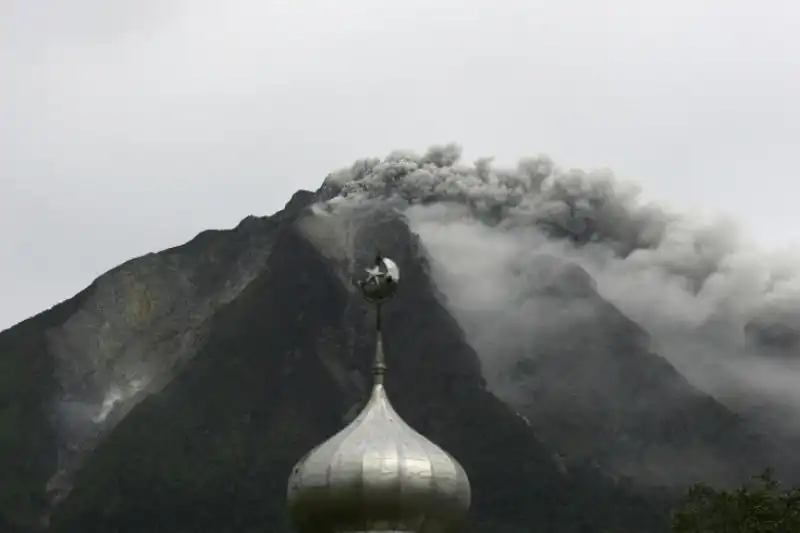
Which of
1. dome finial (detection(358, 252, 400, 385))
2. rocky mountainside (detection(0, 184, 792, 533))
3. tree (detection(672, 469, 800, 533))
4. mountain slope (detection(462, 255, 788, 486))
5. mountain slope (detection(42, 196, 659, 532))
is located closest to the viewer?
dome finial (detection(358, 252, 400, 385))

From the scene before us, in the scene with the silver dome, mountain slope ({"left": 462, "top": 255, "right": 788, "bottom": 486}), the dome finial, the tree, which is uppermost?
the dome finial

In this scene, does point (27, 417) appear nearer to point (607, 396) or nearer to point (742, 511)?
point (607, 396)

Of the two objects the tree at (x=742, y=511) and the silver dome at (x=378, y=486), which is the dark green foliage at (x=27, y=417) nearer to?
the tree at (x=742, y=511)

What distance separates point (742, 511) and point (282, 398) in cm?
6660

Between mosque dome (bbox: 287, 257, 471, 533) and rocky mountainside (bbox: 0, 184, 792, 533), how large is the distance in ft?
208

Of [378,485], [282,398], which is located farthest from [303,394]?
[378,485]

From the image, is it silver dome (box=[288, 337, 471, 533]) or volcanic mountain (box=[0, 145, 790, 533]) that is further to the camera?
volcanic mountain (box=[0, 145, 790, 533])

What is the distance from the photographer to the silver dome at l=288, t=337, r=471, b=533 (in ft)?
46.4

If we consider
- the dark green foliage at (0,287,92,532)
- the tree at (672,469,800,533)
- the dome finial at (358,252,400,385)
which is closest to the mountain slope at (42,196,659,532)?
the dark green foliage at (0,287,92,532)

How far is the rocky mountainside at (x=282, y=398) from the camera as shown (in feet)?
274

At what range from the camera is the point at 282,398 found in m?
89.1

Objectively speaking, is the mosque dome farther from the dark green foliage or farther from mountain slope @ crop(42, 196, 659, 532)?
the dark green foliage

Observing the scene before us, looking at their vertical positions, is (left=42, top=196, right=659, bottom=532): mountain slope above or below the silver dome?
below

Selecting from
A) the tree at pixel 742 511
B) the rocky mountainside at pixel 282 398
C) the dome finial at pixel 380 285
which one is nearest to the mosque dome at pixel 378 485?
the dome finial at pixel 380 285
